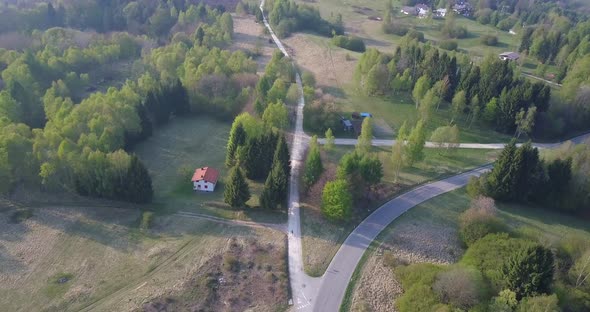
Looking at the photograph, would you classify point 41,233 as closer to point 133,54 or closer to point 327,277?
point 327,277

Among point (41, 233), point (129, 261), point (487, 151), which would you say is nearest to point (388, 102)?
point (487, 151)

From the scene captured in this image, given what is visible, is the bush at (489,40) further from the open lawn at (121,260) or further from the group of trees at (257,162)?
the open lawn at (121,260)

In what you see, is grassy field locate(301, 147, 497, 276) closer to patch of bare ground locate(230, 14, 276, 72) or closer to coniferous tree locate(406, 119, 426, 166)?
coniferous tree locate(406, 119, 426, 166)

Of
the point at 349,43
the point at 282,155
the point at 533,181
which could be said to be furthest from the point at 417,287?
the point at 349,43

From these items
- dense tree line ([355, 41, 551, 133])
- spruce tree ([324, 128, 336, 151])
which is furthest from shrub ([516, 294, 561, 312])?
dense tree line ([355, 41, 551, 133])

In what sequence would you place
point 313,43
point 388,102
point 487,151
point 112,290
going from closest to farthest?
1. point 112,290
2. point 487,151
3. point 388,102
4. point 313,43

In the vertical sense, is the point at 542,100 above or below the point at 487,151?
above

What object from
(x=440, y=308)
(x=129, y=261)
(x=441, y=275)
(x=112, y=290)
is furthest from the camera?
(x=129, y=261)
